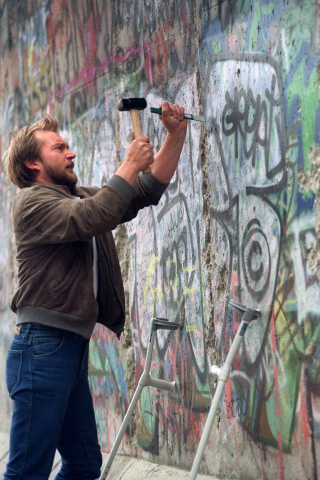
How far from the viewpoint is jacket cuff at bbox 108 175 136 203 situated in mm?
2656

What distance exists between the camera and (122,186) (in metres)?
2.67

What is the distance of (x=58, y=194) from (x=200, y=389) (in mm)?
1473

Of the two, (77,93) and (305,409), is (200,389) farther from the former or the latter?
(77,93)

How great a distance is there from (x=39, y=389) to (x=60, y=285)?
0.47m

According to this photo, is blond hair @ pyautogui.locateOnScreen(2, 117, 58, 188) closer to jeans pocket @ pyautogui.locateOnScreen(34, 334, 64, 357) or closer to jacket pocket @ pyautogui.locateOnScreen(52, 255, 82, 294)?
jacket pocket @ pyautogui.locateOnScreen(52, 255, 82, 294)

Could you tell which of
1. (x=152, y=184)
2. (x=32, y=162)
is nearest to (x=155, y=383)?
(x=152, y=184)

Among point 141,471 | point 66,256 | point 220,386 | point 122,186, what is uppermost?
point 122,186

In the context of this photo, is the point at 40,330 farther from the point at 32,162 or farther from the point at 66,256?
the point at 32,162

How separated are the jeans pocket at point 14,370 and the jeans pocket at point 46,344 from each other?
3.4 inches

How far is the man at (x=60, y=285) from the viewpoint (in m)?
2.64

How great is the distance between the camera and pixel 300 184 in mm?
2877

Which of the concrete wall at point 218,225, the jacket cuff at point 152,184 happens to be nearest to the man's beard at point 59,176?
the jacket cuff at point 152,184

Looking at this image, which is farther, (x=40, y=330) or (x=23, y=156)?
(x=23, y=156)

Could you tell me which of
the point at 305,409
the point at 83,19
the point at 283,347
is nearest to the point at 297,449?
the point at 305,409
